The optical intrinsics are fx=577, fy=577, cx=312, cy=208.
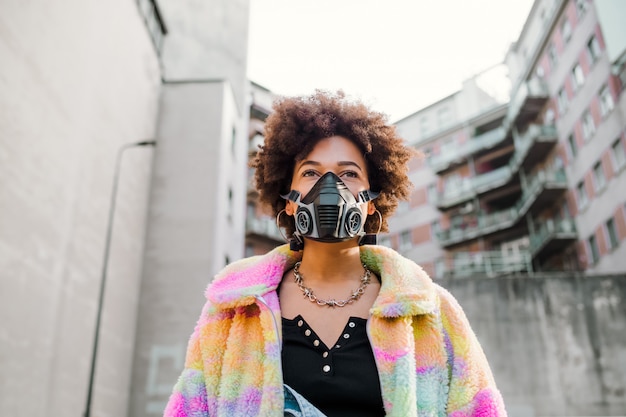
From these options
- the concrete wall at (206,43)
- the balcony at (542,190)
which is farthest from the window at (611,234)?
the concrete wall at (206,43)

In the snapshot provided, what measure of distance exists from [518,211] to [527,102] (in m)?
6.33

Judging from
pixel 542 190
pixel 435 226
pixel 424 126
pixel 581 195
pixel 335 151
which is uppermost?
pixel 424 126

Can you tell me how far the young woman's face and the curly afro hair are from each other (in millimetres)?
40

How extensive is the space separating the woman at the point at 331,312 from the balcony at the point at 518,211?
29.8 m

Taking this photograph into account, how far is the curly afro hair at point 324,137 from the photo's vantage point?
2.94 metres

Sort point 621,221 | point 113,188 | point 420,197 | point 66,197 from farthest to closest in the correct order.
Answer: point 420,197
point 621,221
point 113,188
point 66,197

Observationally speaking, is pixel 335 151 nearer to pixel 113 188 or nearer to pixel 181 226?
pixel 113 188

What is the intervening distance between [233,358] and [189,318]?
61.9ft

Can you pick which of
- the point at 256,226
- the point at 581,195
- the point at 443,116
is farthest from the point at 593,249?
the point at 443,116

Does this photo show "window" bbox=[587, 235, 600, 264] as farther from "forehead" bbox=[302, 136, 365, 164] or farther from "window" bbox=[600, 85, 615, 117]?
"forehead" bbox=[302, 136, 365, 164]

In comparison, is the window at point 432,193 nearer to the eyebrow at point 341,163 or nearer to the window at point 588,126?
the window at point 588,126

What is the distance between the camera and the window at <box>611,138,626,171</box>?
24.6 metres

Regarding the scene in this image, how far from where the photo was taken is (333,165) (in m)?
2.84

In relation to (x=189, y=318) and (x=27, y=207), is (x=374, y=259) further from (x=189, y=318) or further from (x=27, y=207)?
(x=189, y=318)
